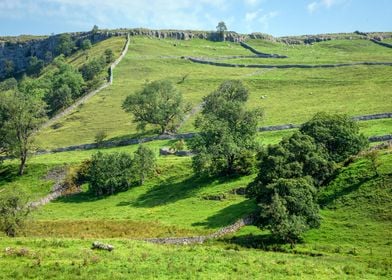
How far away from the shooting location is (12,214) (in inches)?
2144

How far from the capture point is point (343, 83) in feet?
473

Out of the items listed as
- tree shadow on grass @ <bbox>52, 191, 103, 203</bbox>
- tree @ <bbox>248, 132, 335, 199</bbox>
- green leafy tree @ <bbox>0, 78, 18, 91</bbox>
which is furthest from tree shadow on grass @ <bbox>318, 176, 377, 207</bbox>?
green leafy tree @ <bbox>0, 78, 18, 91</bbox>

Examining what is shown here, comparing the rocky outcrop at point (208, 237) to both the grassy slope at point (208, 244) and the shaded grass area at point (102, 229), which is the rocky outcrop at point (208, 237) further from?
the shaded grass area at point (102, 229)

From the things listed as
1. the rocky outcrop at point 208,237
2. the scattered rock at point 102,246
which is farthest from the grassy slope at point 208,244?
the rocky outcrop at point 208,237

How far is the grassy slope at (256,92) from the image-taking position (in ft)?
379

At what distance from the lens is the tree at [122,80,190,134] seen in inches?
4323

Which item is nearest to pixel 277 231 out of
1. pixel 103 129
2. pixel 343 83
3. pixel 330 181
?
pixel 330 181

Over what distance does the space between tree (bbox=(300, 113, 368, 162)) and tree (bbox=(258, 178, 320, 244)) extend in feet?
44.2

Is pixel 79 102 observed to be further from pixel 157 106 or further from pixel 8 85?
pixel 8 85

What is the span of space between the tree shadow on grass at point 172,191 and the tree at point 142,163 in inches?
129

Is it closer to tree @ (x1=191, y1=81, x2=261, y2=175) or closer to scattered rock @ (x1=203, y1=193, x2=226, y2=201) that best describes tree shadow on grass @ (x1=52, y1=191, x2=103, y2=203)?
tree @ (x1=191, y1=81, x2=261, y2=175)

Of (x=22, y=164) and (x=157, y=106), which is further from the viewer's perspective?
(x=157, y=106)

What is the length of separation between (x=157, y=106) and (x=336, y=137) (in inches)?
2022

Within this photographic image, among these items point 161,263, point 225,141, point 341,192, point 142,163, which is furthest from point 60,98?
point 161,263
